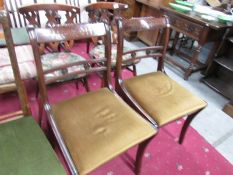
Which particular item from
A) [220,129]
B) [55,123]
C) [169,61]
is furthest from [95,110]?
[169,61]

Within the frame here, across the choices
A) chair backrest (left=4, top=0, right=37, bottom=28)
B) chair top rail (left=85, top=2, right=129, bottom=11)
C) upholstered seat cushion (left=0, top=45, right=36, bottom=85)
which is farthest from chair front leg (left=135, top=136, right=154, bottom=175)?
chair backrest (left=4, top=0, right=37, bottom=28)

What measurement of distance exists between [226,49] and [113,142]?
1.92 metres

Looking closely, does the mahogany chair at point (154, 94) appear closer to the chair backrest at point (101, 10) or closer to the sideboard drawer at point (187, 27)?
the chair backrest at point (101, 10)

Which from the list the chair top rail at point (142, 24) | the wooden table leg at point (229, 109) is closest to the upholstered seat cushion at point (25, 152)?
the chair top rail at point (142, 24)

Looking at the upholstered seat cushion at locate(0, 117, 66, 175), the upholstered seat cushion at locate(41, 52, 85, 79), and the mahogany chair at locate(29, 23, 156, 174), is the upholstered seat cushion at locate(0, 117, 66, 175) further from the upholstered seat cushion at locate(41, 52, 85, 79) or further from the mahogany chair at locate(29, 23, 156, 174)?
the upholstered seat cushion at locate(41, 52, 85, 79)

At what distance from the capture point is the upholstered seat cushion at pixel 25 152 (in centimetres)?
73

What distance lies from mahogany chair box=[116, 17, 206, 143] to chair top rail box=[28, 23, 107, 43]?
0.14 m

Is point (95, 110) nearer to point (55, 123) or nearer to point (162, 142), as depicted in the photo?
point (55, 123)

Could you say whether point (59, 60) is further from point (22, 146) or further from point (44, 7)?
point (22, 146)

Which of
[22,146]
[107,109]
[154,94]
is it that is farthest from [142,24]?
[22,146]

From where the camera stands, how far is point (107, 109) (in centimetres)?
105

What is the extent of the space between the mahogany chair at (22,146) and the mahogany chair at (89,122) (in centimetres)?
7

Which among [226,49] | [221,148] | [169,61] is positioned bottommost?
[221,148]

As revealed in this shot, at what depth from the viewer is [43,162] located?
29.9 inches
